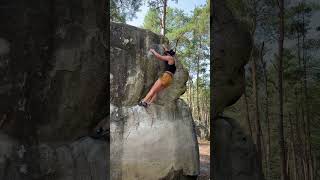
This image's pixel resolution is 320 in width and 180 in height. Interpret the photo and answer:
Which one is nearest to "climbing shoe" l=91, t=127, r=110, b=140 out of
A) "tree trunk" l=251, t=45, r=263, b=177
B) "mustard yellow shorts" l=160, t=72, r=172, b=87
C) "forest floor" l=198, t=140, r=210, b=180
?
"tree trunk" l=251, t=45, r=263, b=177

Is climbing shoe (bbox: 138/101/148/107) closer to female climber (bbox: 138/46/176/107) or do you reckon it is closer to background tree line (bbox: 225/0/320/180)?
female climber (bbox: 138/46/176/107)

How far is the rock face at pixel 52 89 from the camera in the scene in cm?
313

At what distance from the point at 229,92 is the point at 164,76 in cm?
583

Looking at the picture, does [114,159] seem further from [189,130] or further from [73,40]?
[73,40]

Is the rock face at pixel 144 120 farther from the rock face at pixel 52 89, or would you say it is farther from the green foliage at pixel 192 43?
the rock face at pixel 52 89

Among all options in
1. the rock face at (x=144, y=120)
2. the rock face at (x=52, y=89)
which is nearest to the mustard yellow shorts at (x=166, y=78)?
the rock face at (x=144, y=120)

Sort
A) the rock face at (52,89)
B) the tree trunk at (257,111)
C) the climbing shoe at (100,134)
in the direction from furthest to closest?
1. the climbing shoe at (100,134)
2. the rock face at (52,89)
3. the tree trunk at (257,111)

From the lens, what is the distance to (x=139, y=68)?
880 centimetres

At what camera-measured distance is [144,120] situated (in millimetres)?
8523

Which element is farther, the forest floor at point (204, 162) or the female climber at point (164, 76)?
the forest floor at point (204, 162)

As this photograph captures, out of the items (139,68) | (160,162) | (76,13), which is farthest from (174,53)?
(76,13)

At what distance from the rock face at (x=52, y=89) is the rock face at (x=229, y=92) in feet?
3.01

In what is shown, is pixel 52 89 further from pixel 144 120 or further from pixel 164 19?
pixel 164 19

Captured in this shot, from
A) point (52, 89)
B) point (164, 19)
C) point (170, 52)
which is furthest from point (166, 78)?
point (52, 89)
